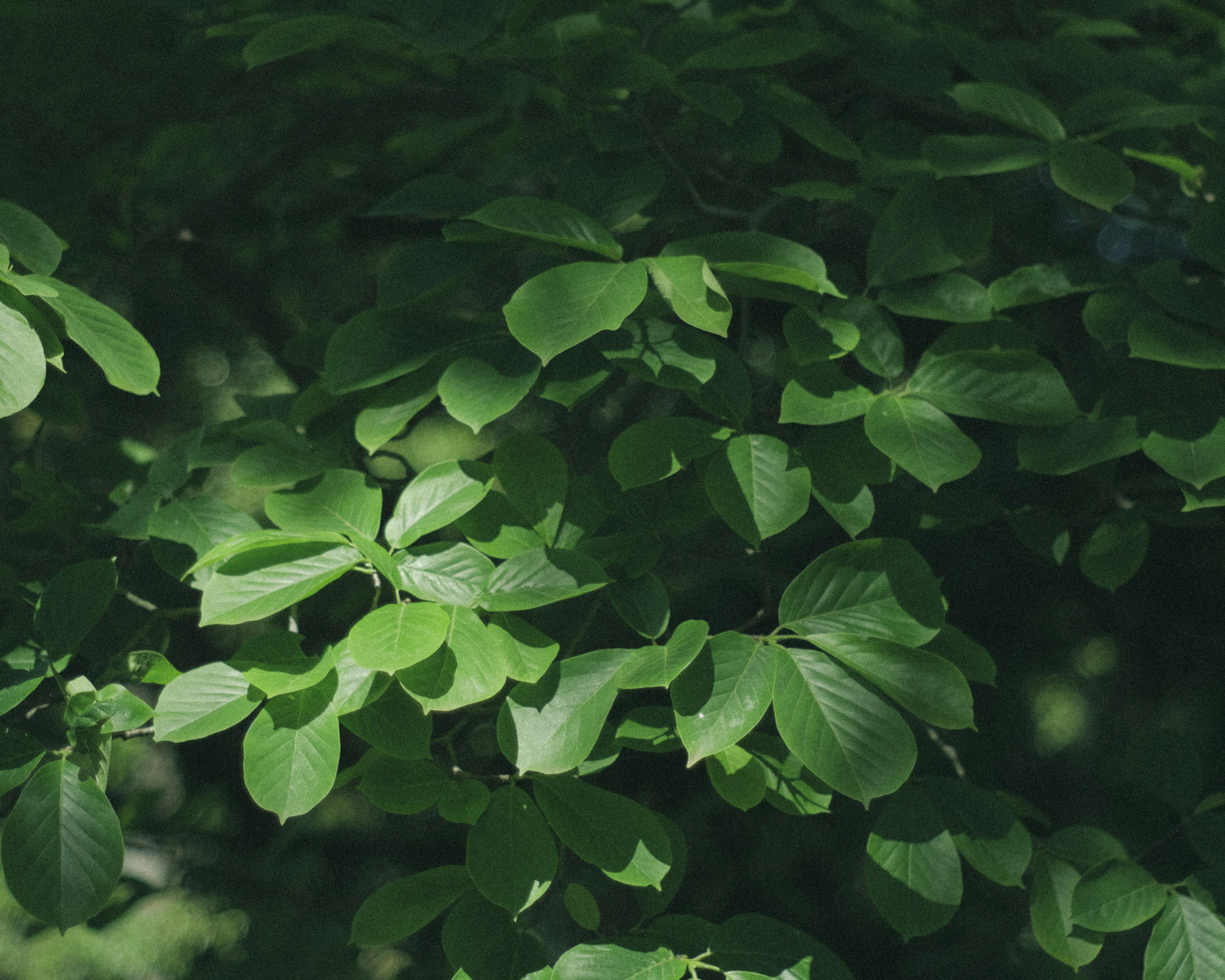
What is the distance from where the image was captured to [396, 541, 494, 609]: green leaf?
0.82 meters

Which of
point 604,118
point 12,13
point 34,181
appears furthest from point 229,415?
point 604,118

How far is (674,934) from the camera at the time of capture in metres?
0.90

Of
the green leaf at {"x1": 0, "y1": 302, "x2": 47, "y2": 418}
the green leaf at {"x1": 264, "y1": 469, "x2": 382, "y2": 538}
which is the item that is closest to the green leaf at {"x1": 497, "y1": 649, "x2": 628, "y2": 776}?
the green leaf at {"x1": 264, "y1": 469, "x2": 382, "y2": 538}

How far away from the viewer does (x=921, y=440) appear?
2.87ft

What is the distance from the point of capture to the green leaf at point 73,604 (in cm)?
91

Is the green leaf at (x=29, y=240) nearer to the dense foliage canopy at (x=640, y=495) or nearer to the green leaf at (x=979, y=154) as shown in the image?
the dense foliage canopy at (x=640, y=495)

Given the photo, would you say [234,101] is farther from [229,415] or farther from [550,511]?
[229,415]

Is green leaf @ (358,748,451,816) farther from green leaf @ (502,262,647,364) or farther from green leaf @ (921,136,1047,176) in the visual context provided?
green leaf @ (921,136,1047,176)

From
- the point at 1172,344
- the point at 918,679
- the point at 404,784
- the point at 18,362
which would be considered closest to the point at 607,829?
the point at 404,784

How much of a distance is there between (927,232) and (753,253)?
11.5 inches

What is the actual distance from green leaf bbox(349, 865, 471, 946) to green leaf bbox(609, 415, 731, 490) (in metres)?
0.42

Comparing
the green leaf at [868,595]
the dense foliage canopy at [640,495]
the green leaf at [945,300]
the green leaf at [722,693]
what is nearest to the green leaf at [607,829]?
the dense foliage canopy at [640,495]

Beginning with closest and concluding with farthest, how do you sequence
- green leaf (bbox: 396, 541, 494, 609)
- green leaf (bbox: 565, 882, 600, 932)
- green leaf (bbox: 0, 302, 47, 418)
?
green leaf (bbox: 0, 302, 47, 418) → green leaf (bbox: 396, 541, 494, 609) → green leaf (bbox: 565, 882, 600, 932)

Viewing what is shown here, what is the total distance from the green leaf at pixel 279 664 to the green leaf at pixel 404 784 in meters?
0.13
